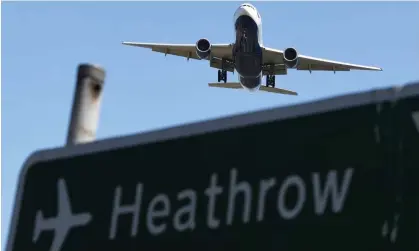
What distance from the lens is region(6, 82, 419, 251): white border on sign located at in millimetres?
2258

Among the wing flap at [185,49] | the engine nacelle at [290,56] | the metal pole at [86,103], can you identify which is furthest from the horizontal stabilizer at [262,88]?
the metal pole at [86,103]

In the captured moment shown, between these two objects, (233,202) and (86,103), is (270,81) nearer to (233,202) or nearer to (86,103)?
(86,103)

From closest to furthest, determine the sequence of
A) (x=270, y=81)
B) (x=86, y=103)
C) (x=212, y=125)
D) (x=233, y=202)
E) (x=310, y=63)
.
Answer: (x=233, y=202), (x=212, y=125), (x=86, y=103), (x=270, y=81), (x=310, y=63)

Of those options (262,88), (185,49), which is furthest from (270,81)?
(185,49)

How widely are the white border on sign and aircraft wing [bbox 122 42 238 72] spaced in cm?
4000

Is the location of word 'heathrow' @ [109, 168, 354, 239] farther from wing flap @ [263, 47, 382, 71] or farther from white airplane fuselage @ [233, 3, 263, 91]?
wing flap @ [263, 47, 382, 71]

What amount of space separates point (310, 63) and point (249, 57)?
7.72 metres

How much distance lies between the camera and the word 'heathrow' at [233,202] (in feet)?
7.36

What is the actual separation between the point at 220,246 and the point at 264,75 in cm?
4202

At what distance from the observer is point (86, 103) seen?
→ 2.81m

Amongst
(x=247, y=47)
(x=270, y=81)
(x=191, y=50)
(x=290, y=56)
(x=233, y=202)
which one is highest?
(x=233, y=202)

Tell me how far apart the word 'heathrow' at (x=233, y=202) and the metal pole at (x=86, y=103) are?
31 centimetres

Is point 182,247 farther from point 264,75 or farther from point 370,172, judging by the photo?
point 264,75

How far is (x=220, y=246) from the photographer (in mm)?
2389
